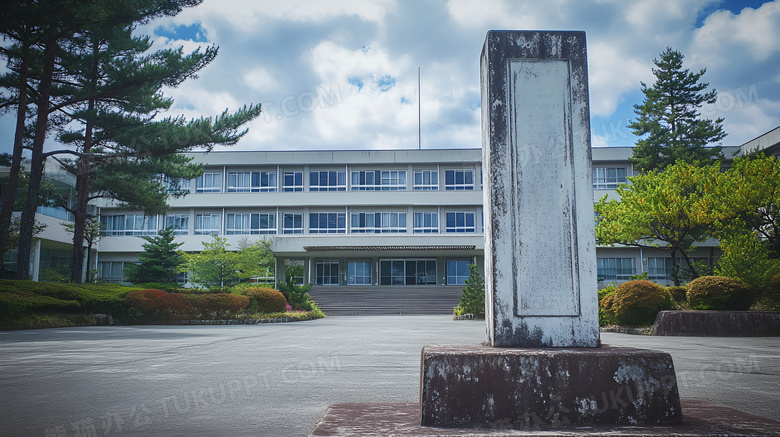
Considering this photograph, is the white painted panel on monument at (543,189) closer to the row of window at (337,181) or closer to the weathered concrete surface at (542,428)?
the weathered concrete surface at (542,428)

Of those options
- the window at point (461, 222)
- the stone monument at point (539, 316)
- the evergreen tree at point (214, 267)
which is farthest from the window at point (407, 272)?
the stone monument at point (539, 316)

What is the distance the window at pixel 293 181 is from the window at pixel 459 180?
459 inches

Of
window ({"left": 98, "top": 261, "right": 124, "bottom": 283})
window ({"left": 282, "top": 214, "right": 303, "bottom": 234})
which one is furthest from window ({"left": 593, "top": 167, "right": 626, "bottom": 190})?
window ({"left": 98, "top": 261, "right": 124, "bottom": 283})

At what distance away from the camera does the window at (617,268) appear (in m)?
44.5

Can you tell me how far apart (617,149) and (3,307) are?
136 ft

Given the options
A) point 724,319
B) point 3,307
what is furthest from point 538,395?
point 3,307

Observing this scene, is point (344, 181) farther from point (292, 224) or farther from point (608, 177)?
point (608, 177)

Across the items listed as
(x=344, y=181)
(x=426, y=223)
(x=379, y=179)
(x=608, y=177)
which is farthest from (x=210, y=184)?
(x=608, y=177)

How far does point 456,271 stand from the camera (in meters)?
45.8

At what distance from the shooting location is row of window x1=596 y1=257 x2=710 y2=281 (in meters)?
44.3

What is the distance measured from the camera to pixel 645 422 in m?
3.11

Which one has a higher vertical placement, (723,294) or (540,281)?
(540,281)

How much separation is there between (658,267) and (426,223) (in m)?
18.3

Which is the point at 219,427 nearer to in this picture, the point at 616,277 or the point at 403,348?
the point at 403,348
